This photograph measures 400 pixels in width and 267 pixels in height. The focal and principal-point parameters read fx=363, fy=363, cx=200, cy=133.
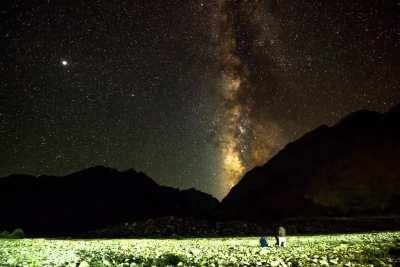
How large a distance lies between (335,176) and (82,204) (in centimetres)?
12072

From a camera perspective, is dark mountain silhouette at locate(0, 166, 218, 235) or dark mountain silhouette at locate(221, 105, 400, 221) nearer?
dark mountain silhouette at locate(221, 105, 400, 221)

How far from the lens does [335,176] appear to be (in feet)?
388

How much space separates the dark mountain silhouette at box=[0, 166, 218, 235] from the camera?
516ft

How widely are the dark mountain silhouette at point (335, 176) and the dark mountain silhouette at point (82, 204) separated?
2970 cm

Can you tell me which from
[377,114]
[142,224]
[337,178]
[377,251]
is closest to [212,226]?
[142,224]

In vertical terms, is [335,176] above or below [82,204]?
above

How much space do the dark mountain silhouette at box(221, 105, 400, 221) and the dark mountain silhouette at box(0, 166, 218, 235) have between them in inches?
1169

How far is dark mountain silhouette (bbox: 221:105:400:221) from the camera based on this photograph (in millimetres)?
102438

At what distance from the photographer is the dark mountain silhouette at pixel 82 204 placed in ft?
516

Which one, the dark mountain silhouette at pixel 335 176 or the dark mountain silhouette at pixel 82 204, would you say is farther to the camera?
the dark mountain silhouette at pixel 82 204

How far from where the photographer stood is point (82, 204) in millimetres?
179125

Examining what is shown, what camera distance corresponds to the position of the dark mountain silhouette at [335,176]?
10244cm

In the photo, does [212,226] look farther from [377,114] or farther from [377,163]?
[377,114]

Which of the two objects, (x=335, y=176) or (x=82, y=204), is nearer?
(x=335, y=176)
